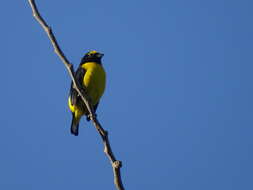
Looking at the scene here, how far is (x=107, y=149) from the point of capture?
109 inches

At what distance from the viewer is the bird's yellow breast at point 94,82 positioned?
21.6ft

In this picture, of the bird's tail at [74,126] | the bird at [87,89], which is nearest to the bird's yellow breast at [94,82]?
the bird at [87,89]

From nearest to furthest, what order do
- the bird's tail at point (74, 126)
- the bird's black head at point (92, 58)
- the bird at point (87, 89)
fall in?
the bird at point (87, 89)
the bird's tail at point (74, 126)
the bird's black head at point (92, 58)

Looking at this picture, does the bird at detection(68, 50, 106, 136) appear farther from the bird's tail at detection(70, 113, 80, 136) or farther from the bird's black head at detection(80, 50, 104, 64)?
the bird's black head at detection(80, 50, 104, 64)

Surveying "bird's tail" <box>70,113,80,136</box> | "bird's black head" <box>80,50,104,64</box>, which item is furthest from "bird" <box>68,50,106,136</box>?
"bird's black head" <box>80,50,104,64</box>

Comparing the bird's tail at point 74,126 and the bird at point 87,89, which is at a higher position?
the bird at point 87,89

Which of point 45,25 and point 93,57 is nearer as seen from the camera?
A: point 45,25

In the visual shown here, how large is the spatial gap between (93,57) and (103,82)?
2.94ft

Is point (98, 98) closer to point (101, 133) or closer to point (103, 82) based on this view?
point (103, 82)

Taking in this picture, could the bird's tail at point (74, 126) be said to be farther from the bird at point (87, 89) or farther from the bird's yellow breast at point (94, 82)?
the bird's yellow breast at point (94, 82)

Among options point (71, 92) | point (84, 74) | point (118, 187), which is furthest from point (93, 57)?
point (118, 187)

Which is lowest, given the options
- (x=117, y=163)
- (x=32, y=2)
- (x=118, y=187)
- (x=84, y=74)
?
(x=118, y=187)

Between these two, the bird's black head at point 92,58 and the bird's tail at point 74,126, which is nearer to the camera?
the bird's tail at point 74,126

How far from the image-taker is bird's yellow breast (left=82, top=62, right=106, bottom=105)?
6594mm
